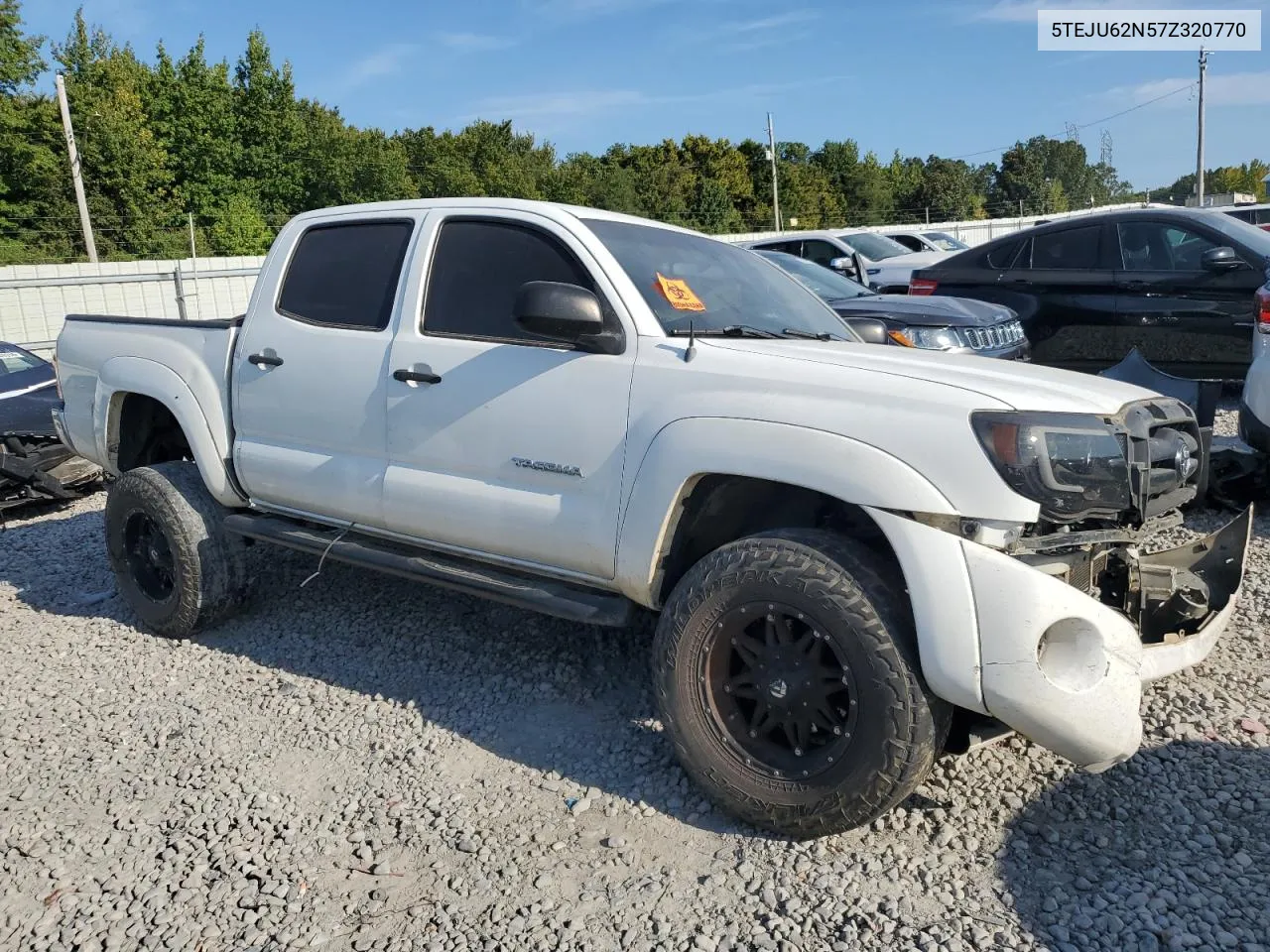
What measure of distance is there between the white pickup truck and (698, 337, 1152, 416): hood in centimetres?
2

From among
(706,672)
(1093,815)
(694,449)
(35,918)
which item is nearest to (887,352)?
(694,449)

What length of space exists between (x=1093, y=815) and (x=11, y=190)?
39.9 metres

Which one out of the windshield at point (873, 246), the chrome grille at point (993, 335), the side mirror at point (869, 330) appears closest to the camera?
the side mirror at point (869, 330)

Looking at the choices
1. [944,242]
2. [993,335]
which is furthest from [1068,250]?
[944,242]

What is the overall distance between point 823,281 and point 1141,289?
2601 millimetres

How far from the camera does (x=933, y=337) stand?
23.1 ft

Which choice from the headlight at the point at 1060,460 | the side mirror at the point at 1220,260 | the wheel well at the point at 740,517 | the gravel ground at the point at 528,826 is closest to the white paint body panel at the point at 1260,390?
the gravel ground at the point at 528,826

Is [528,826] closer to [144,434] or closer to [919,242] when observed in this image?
[144,434]

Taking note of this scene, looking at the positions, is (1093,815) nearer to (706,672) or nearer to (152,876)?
(706,672)

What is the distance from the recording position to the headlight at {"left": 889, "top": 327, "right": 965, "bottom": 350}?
698cm

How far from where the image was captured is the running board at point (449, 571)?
11.2 feet

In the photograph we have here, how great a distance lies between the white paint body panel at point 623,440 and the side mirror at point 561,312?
0.09 metres

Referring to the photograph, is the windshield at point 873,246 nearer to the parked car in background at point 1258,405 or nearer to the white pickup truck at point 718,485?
the parked car in background at point 1258,405

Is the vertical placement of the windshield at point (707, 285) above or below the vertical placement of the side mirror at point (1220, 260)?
above
